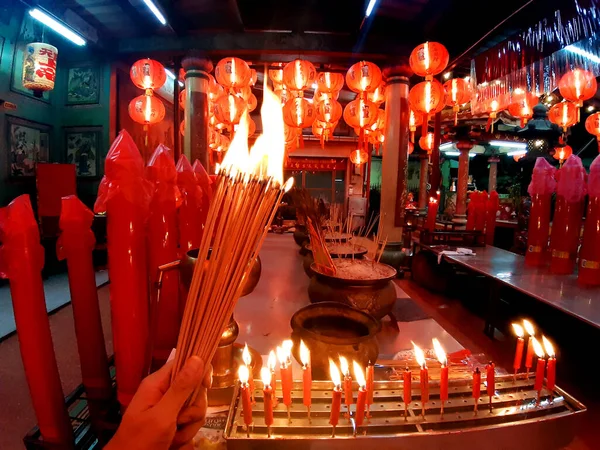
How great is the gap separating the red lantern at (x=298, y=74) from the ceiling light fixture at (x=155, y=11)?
2.21m

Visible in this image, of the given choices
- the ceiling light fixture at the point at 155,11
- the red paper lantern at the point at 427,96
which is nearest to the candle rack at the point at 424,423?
the red paper lantern at the point at 427,96

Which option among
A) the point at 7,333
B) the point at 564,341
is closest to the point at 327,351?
the point at 564,341

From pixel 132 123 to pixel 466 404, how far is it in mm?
8612

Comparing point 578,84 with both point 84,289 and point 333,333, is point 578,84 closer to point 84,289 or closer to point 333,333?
point 333,333

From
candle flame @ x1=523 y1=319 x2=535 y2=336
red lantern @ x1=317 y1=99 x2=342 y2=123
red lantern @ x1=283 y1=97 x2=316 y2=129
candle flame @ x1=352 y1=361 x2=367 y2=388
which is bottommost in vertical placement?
candle flame @ x1=352 y1=361 x2=367 y2=388

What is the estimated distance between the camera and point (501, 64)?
469 centimetres

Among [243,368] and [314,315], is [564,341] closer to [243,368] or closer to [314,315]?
[314,315]

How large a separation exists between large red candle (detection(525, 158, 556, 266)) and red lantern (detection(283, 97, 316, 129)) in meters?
3.29

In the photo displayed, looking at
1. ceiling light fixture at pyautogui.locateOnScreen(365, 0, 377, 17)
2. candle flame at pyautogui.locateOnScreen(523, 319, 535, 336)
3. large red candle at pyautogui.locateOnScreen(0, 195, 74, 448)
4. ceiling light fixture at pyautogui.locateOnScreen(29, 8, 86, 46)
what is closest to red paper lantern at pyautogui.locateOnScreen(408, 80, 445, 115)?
ceiling light fixture at pyautogui.locateOnScreen(365, 0, 377, 17)

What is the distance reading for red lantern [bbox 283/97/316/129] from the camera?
5320 millimetres

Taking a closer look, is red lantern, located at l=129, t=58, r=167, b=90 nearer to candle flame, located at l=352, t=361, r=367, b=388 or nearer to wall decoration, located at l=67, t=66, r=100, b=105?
wall decoration, located at l=67, t=66, r=100, b=105

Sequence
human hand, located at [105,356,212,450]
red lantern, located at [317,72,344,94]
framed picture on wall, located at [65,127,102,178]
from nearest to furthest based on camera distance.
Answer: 1. human hand, located at [105,356,212,450]
2. red lantern, located at [317,72,344,94]
3. framed picture on wall, located at [65,127,102,178]

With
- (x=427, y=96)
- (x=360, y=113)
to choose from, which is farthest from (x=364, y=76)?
(x=427, y=96)

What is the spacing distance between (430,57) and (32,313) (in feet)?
16.4
